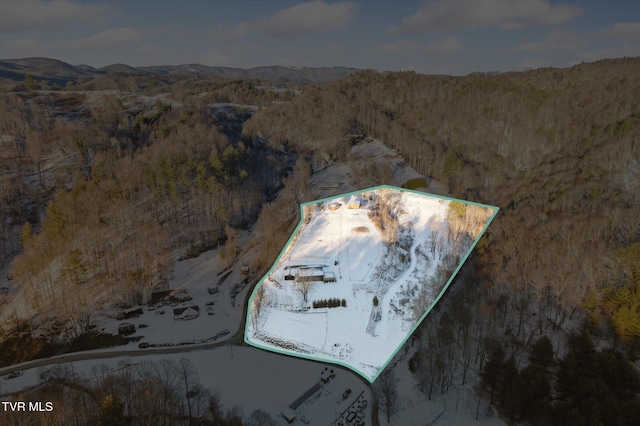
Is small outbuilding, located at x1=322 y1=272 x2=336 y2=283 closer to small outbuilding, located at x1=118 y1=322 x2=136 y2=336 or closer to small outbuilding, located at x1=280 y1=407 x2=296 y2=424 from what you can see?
small outbuilding, located at x1=280 y1=407 x2=296 y2=424

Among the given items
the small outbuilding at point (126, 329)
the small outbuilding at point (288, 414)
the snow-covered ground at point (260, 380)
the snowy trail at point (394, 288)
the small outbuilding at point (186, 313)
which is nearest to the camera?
the snowy trail at point (394, 288)

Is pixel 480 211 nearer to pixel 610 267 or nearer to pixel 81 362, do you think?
pixel 610 267

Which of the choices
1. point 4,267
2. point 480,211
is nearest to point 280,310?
point 480,211

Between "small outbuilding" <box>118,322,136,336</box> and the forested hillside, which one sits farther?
"small outbuilding" <box>118,322,136,336</box>

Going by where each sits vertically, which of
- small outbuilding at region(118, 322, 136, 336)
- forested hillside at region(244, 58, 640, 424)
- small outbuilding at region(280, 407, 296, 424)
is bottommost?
small outbuilding at region(118, 322, 136, 336)

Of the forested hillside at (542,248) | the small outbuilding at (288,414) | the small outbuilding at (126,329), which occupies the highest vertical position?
the forested hillside at (542,248)

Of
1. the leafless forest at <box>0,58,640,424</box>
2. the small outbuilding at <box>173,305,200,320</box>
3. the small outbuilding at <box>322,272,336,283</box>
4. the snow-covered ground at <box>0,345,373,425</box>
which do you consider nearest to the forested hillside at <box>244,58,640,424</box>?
the leafless forest at <box>0,58,640,424</box>

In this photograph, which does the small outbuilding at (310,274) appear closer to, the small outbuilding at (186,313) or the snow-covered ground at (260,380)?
the snow-covered ground at (260,380)

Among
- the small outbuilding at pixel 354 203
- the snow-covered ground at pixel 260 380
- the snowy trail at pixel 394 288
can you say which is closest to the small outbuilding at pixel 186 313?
the snow-covered ground at pixel 260 380
